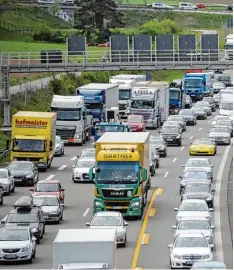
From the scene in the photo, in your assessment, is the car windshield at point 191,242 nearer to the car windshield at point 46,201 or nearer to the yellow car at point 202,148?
the car windshield at point 46,201

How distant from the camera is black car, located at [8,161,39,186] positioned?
74.6 m

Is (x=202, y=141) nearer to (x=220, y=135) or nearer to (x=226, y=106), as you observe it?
(x=220, y=135)

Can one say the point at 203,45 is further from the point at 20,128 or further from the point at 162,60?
the point at 20,128

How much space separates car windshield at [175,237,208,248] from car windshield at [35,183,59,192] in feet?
50.8

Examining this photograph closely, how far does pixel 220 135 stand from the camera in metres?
99.8

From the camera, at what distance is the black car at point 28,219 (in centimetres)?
5672

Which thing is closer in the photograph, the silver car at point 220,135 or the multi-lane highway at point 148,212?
the multi-lane highway at point 148,212

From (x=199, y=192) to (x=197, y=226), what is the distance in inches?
431

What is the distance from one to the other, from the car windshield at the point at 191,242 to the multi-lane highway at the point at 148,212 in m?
1.08

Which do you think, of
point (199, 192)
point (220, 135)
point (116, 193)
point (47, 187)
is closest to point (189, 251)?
point (116, 193)

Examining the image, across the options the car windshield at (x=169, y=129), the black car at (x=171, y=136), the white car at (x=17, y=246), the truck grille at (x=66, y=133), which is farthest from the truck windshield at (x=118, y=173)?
the car windshield at (x=169, y=129)

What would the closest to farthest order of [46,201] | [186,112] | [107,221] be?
[107,221]
[46,201]
[186,112]

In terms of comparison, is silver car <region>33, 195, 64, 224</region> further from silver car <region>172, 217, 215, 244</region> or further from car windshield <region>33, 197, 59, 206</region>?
silver car <region>172, 217, 215, 244</region>

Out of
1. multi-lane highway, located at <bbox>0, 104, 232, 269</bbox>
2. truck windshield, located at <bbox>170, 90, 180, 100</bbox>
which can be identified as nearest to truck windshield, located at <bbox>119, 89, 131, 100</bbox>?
truck windshield, located at <bbox>170, 90, 180, 100</bbox>
